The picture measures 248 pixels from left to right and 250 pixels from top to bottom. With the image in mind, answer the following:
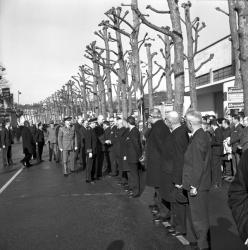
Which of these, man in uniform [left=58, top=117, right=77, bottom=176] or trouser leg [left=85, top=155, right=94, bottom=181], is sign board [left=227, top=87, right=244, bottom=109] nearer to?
trouser leg [left=85, top=155, right=94, bottom=181]

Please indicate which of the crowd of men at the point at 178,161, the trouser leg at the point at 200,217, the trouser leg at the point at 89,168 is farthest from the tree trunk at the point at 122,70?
the trouser leg at the point at 200,217

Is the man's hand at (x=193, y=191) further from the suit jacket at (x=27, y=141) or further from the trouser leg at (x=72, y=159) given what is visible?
the suit jacket at (x=27, y=141)

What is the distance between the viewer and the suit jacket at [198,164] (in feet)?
19.2

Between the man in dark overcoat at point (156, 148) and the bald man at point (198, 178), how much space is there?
6.64ft

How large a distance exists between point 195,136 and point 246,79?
23.4ft

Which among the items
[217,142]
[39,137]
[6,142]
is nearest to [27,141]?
[6,142]

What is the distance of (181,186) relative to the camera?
20.6 ft

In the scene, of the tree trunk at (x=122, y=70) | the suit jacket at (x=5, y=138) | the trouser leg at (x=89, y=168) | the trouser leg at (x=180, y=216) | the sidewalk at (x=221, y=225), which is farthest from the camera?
the tree trunk at (x=122, y=70)

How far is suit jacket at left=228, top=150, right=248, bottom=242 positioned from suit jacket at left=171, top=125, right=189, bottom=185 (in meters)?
3.29

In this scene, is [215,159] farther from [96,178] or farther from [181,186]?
[181,186]

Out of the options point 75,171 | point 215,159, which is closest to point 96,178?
point 75,171

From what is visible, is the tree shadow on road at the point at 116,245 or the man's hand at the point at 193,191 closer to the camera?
the man's hand at the point at 193,191

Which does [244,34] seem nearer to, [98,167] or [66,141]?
[98,167]

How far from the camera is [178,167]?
6516 mm
